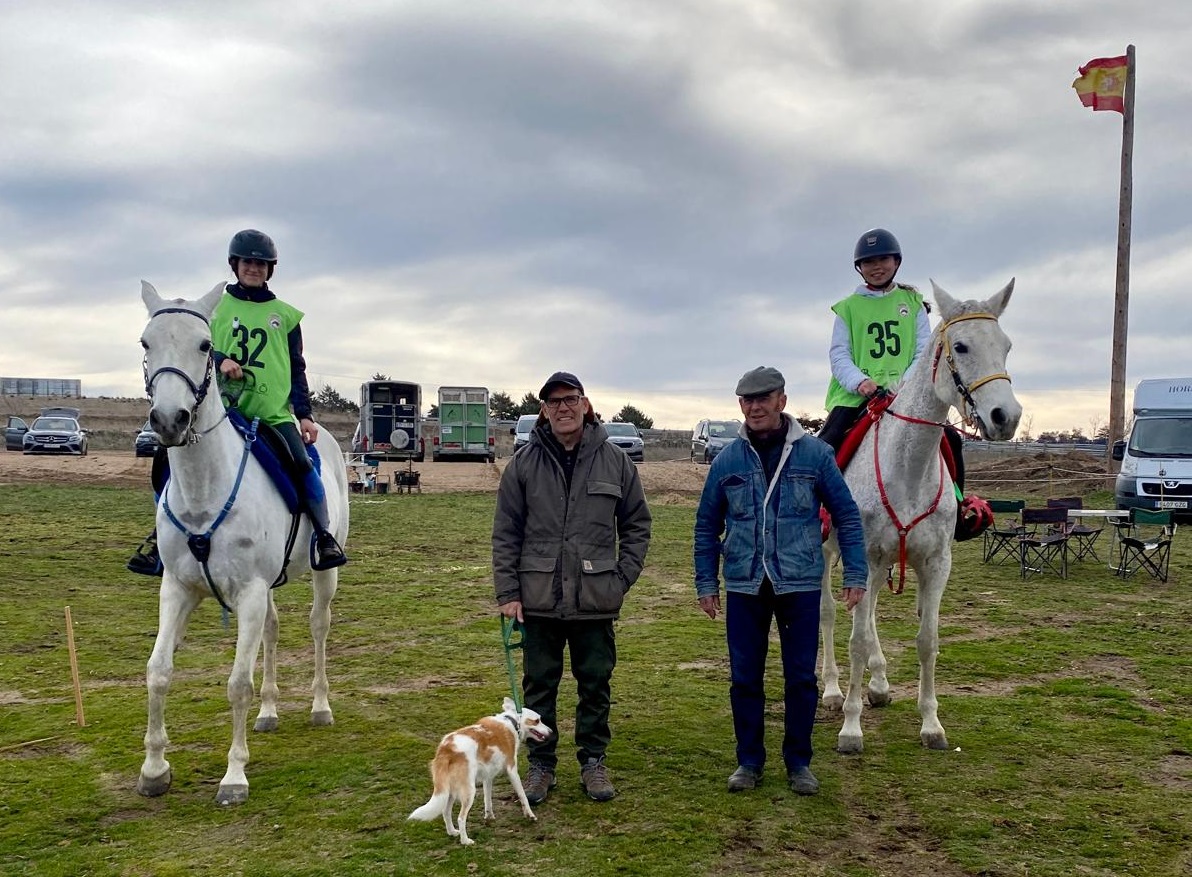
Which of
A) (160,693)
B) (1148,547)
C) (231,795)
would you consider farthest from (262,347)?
(1148,547)

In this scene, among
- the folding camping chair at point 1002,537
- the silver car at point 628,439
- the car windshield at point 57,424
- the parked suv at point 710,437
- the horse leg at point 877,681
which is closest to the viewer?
the horse leg at point 877,681

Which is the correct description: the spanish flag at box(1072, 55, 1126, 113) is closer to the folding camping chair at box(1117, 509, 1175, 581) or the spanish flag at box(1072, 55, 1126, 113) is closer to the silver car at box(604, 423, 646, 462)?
the folding camping chair at box(1117, 509, 1175, 581)

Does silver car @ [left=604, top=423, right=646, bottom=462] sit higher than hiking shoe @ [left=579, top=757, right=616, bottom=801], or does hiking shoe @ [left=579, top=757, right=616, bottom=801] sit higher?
silver car @ [left=604, top=423, right=646, bottom=462]

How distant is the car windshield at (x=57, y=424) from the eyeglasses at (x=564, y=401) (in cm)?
3809

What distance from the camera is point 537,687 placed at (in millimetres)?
5059

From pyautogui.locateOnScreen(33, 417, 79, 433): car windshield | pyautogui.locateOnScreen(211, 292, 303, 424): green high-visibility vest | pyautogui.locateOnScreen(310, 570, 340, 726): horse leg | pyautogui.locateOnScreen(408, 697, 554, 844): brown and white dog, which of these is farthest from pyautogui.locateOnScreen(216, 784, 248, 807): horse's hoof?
pyautogui.locateOnScreen(33, 417, 79, 433): car windshield

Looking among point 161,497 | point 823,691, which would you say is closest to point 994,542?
point 823,691

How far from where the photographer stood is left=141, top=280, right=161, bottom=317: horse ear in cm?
498

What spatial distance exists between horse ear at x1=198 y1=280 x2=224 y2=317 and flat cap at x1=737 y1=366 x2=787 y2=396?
115 inches

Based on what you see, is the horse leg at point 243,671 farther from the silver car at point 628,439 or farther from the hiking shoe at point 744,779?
the silver car at point 628,439

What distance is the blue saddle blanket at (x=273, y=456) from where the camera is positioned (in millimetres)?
5531

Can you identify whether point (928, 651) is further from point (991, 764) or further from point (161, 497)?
point (161, 497)

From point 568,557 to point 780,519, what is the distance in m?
1.18

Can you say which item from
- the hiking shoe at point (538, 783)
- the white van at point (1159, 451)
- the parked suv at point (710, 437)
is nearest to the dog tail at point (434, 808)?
the hiking shoe at point (538, 783)
